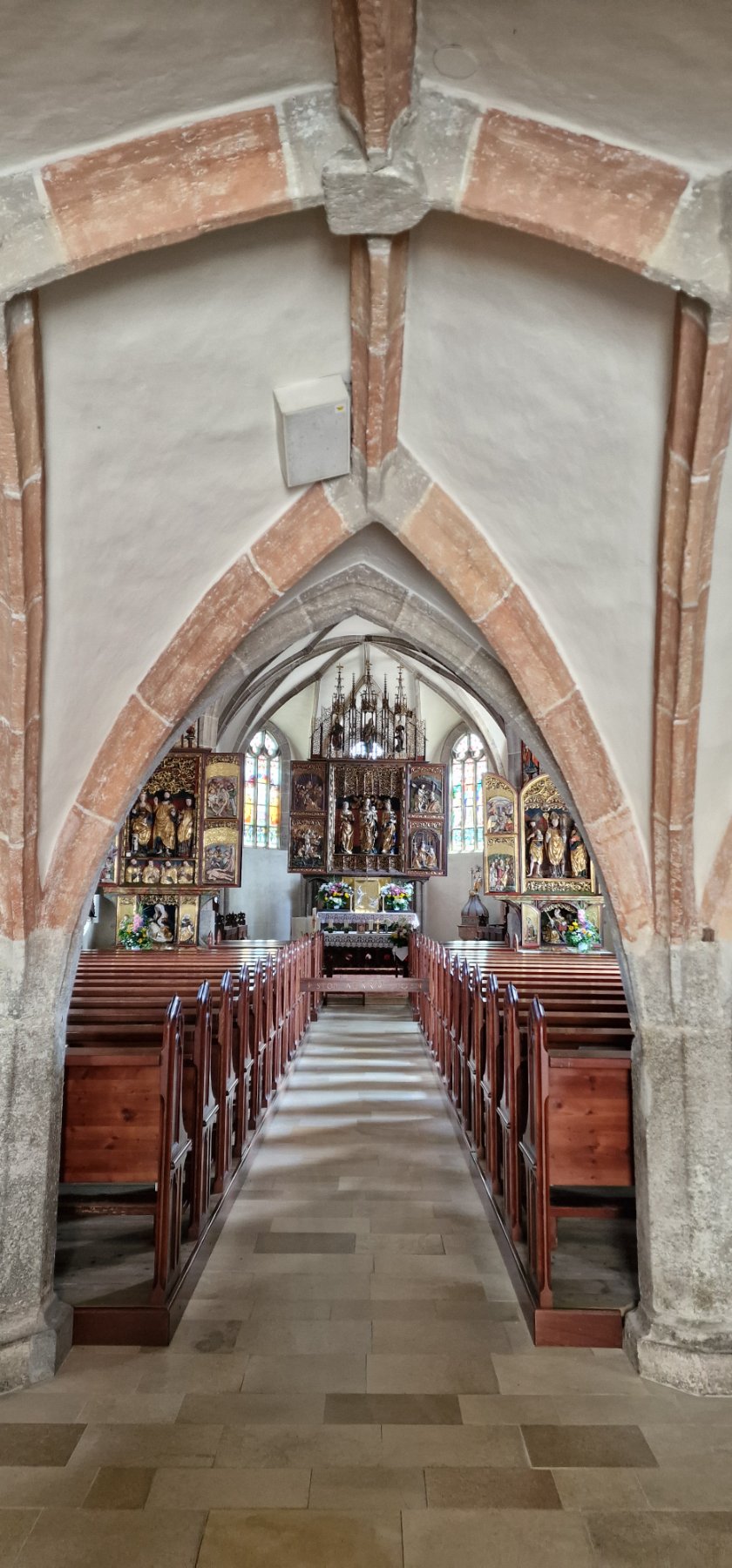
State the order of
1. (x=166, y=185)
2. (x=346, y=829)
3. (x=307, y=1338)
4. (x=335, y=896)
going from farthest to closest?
(x=346, y=829), (x=335, y=896), (x=307, y=1338), (x=166, y=185)

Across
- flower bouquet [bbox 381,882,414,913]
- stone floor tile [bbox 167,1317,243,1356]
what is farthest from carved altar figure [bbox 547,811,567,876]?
stone floor tile [bbox 167,1317,243,1356]

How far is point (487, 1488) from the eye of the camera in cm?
302

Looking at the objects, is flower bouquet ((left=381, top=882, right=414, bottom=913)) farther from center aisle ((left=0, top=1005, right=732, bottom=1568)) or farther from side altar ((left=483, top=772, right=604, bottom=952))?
center aisle ((left=0, top=1005, right=732, bottom=1568))

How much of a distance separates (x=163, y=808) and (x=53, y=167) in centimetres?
963

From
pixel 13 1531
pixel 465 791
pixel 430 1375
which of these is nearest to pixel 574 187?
pixel 430 1375

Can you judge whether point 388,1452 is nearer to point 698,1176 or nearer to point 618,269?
point 698,1176

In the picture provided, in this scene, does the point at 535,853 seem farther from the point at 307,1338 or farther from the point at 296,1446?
the point at 296,1446

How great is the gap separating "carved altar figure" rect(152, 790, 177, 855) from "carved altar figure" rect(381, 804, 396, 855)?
752cm

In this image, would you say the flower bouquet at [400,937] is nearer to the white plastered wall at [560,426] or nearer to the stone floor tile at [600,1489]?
the white plastered wall at [560,426]

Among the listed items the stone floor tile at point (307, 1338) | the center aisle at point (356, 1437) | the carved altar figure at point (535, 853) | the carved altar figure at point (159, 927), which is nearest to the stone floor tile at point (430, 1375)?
the center aisle at point (356, 1437)

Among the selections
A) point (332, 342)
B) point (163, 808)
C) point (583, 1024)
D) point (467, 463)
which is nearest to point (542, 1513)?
point (583, 1024)

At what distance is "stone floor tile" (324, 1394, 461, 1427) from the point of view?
3412 millimetres

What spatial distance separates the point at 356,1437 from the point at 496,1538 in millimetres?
662

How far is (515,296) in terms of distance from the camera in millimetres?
3590
